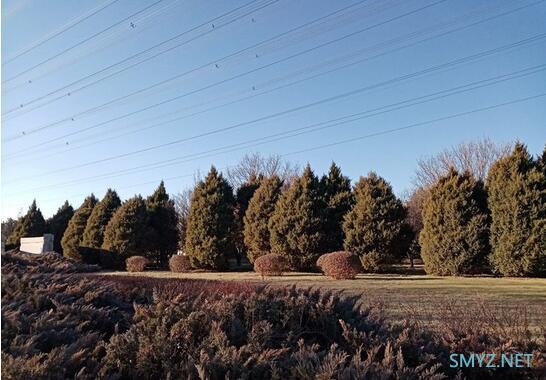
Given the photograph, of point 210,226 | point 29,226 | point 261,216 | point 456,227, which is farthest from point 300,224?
point 29,226

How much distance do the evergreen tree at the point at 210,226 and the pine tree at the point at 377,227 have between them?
5.46 metres

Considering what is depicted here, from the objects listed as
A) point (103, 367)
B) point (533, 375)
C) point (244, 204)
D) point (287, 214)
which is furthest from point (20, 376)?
point (244, 204)

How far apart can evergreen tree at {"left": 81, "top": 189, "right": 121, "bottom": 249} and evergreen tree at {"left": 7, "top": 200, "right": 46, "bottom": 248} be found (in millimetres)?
1769

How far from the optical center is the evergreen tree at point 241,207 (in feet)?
65.9

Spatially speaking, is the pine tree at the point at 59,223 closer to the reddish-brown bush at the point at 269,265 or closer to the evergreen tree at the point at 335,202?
the reddish-brown bush at the point at 269,265

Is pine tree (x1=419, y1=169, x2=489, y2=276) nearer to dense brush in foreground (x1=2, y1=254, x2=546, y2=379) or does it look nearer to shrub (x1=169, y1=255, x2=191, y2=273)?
shrub (x1=169, y1=255, x2=191, y2=273)

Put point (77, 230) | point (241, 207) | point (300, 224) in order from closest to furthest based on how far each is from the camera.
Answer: point (300, 224), point (77, 230), point (241, 207)

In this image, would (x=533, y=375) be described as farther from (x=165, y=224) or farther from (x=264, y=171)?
(x=165, y=224)

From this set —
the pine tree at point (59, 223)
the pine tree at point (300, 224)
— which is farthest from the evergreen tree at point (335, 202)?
the pine tree at point (59, 223)

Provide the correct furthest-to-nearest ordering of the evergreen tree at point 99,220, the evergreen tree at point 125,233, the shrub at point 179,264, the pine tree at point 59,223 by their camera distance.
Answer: the pine tree at point 59,223, the evergreen tree at point 99,220, the evergreen tree at point 125,233, the shrub at point 179,264

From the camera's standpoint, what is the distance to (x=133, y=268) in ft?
56.2

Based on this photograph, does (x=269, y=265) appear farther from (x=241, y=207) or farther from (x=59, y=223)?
(x=59, y=223)

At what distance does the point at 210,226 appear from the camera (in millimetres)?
19047

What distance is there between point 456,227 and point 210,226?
9724 mm
